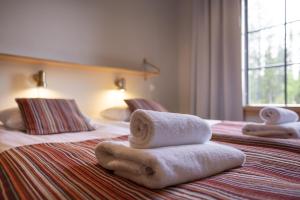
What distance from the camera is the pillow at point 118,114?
7.89 feet

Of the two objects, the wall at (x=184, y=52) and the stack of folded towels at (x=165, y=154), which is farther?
the wall at (x=184, y=52)

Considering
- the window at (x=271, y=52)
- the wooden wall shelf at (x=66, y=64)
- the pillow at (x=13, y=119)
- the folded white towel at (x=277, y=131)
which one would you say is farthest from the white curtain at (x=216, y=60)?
the pillow at (x=13, y=119)

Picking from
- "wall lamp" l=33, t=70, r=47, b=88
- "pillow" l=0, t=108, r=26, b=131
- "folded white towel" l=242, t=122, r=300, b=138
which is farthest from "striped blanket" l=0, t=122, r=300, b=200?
"wall lamp" l=33, t=70, r=47, b=88

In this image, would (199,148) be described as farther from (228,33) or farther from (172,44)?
(172,44)

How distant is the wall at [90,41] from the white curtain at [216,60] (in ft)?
1.44

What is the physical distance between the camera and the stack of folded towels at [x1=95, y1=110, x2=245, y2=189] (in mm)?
624

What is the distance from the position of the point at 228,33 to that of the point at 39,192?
3.01 m

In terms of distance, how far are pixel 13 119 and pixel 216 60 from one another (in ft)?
8.09

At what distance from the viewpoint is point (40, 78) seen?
7.24ft

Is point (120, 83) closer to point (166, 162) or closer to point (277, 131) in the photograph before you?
point (277, 131)

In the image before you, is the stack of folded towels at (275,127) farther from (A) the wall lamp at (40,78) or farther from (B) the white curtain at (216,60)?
(A) the wall lamp at (40,78)

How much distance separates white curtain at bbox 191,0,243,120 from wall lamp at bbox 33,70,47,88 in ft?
6.59

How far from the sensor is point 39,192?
576mm

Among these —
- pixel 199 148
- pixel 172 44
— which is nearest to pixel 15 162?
pixel 199 148
